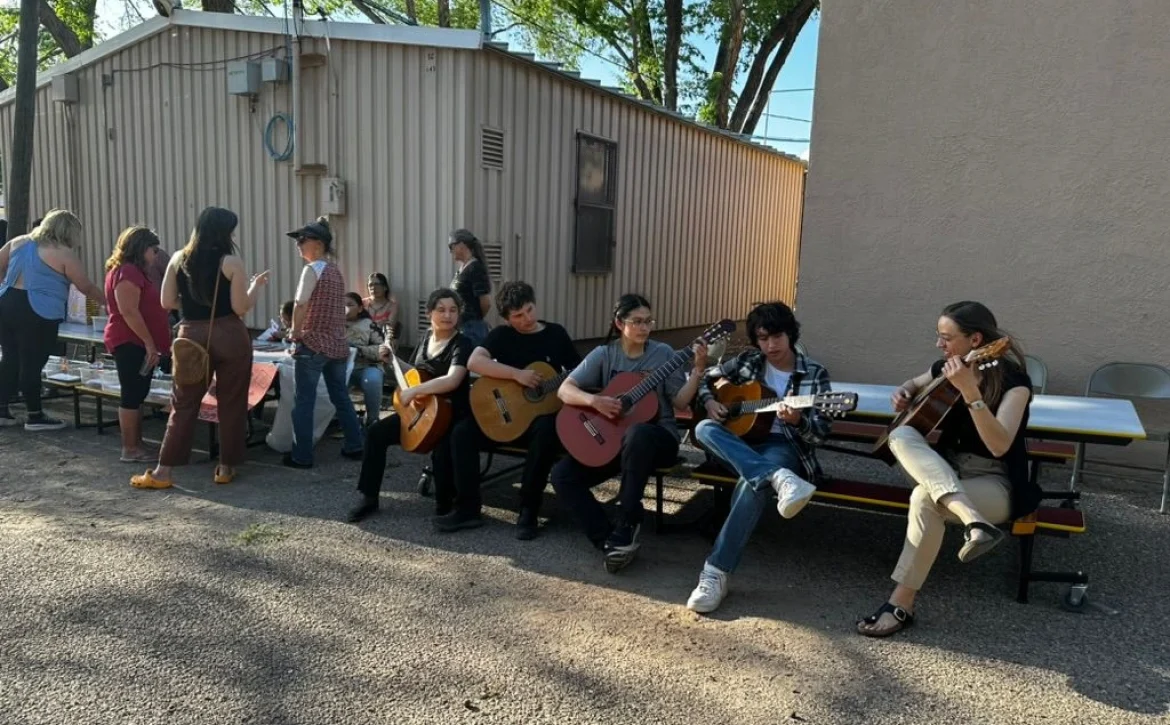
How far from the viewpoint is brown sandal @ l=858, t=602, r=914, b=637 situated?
11.0 ft

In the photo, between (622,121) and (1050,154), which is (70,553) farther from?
(622,121)

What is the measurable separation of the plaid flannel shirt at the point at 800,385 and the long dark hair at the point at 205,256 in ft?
9.71

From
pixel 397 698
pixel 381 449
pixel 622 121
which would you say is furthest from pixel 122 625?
pixel 622 121

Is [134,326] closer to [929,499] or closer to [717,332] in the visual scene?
[717,332]

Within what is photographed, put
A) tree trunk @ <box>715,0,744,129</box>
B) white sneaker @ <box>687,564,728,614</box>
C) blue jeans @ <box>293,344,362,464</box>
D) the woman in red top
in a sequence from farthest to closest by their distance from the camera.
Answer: tree trunk @ <box>715,0,744,129</box> → blue jeans @ <box>293,344,362,464</box> → the woman in red top → white sneaker @ <box>687,564,728,614</box>

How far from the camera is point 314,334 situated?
5.53m

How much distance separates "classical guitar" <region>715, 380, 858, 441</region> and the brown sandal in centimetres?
88

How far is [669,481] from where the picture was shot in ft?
18.4

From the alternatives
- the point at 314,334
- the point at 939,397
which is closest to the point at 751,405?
the point at 939,397

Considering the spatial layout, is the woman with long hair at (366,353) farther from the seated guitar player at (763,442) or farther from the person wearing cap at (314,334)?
the seated guitar player at (763,442)

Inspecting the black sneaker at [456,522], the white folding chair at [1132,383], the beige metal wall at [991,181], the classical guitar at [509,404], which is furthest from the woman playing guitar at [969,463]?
the beige metal wall at [991,181]

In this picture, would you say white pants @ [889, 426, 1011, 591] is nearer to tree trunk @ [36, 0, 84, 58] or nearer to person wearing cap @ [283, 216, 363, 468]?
person wearing cap @ [283, 216, 363, 468]

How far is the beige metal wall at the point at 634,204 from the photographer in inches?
320

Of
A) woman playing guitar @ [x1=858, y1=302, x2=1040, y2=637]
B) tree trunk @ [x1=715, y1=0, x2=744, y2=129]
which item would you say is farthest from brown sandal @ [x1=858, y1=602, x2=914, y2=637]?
tree trunk @ [x1=715, y1=0, x2=744, y2=129]
